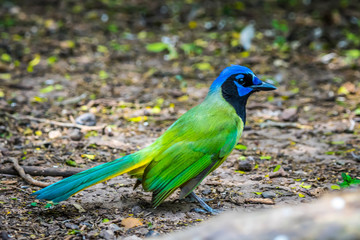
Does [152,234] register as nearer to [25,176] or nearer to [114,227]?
[114,227]

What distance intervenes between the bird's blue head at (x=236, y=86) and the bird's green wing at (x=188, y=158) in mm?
302

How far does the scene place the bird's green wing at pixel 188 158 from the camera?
139 inches

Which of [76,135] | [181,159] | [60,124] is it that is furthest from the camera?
[60,124]

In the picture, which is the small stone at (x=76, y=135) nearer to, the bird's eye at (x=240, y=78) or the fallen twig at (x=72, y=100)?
the fallen twig at (x=72, y=100)

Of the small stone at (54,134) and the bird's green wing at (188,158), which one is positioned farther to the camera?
the small stone at (54,134)

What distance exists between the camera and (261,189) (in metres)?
4.04

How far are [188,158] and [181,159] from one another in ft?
0.18

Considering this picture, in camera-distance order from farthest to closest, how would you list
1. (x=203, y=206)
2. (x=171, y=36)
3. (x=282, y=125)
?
(x=171, y=36) < (x=282, y=125) < (x=203, y=206)

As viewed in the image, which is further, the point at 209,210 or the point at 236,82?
the point at 236,82

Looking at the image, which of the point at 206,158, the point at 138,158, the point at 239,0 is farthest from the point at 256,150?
the point at 239,0

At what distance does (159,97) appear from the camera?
21.0ft

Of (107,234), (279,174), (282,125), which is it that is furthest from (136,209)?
(282,125)

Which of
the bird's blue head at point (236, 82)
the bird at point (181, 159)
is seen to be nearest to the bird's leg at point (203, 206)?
the bird at point (181, 159)

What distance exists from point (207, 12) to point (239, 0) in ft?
3.15
